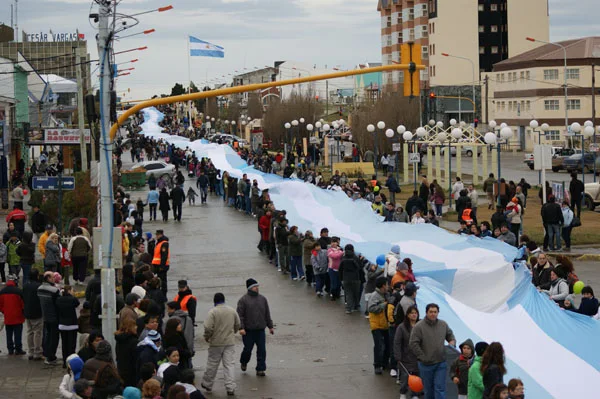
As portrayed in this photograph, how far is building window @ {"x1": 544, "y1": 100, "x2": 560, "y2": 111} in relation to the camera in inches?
3435

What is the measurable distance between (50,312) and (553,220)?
49.9 ft

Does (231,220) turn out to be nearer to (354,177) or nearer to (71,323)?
(354,177)

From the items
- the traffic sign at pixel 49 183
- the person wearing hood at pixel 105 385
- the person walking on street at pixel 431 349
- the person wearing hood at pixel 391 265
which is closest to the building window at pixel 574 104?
the traffic sign at pixel 49 183

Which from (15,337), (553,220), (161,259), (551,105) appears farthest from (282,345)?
(551,105)

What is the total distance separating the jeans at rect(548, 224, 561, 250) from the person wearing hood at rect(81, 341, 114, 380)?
17.9 metres

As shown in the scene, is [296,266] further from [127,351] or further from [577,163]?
[577,163]

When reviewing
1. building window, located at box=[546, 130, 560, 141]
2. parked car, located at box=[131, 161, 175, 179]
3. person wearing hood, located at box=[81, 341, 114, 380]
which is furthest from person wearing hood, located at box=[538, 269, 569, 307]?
building window, located at box=[546, 130, 560, 141]

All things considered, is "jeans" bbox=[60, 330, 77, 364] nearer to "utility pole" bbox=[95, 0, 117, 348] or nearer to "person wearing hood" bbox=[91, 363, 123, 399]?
"utility pole" bbox=[95, 0, 117, 348]

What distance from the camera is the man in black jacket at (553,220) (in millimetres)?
27219

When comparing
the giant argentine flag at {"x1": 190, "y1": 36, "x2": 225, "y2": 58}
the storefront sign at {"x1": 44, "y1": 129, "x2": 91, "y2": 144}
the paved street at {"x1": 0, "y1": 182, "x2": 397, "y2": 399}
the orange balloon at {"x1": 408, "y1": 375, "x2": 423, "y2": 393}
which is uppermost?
the giant argentine flag at {"x1": 190, "y1": 36, "x2": 225, "y2": 58}

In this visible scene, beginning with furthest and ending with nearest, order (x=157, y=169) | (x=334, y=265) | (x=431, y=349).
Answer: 1. (x=157, y=169)
2. (x=334, y=265)
3. (x=431, y=349)

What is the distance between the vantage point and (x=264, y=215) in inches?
1123

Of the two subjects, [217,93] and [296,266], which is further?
[296,266]

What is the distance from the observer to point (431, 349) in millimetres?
12977
